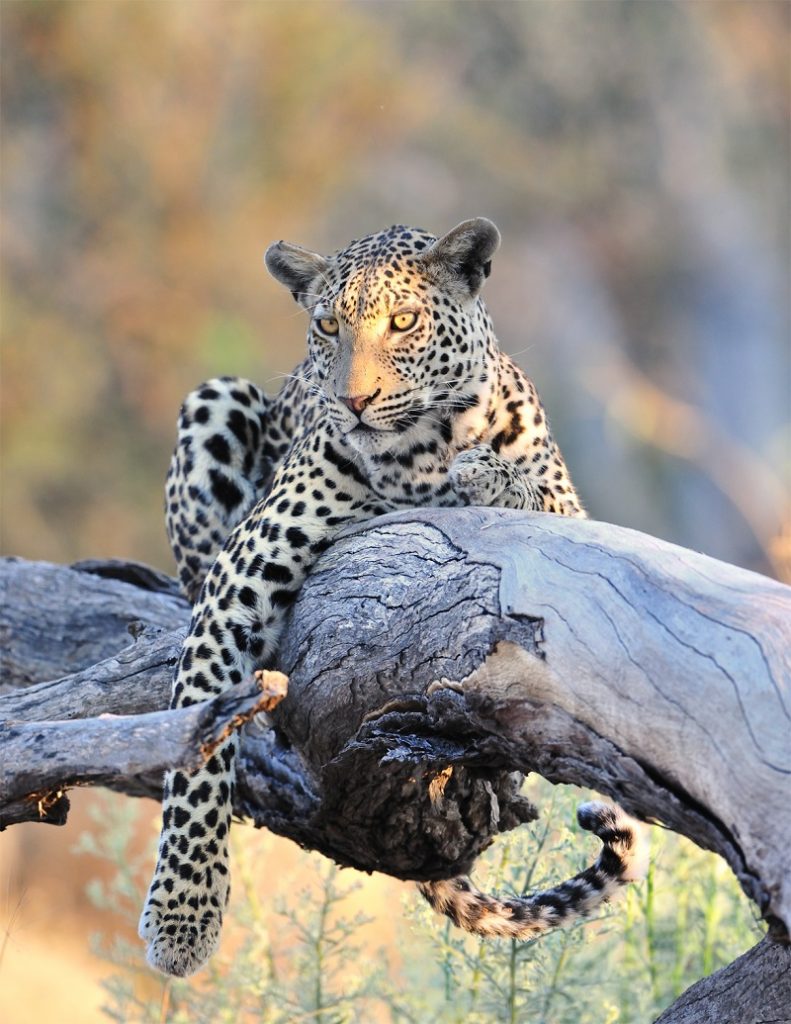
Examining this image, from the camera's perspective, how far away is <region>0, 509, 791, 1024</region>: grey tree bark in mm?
3928

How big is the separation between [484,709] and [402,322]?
1.96 metres

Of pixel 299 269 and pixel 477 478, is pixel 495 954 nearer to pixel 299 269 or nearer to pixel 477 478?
pixel 477 478

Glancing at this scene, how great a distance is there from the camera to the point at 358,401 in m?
5.84

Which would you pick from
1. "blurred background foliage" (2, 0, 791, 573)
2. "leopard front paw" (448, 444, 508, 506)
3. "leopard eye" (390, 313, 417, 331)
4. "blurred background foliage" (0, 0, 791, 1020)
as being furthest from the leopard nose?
"blurred background foliage" (2, 0, 791, 573)

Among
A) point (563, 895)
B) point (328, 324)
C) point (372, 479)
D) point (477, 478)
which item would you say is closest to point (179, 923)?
A: point (563, 895)

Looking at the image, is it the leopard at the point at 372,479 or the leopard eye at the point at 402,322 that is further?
the leopard eye at the point at 402,322

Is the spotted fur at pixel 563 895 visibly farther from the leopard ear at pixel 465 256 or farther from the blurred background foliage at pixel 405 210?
the blurred background foliage at pixel 405 210

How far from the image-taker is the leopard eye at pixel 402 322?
6012mm

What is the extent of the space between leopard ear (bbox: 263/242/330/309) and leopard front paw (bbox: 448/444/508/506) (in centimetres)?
98

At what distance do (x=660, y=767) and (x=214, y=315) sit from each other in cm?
2002

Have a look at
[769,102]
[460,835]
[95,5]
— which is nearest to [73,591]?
[460,835]

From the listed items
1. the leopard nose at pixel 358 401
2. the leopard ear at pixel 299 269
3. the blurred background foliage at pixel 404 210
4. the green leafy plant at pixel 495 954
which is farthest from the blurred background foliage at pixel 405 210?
the leopard nose at pixel 358 401

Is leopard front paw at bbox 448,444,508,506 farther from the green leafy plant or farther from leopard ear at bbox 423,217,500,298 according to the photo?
the green leafy plant

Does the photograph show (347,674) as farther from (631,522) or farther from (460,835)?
(631,522)
